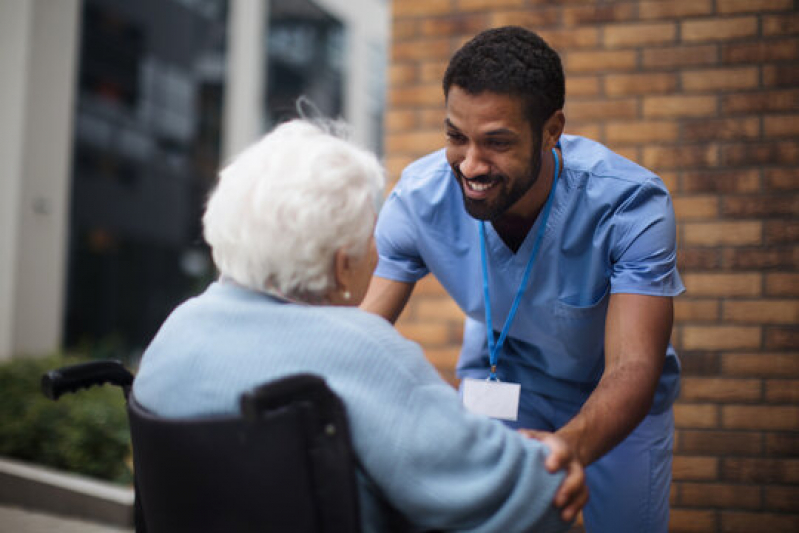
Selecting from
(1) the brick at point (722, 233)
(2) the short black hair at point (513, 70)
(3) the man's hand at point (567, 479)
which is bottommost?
(3) the man's hand at point (567, 479)

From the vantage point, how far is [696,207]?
10.0 feet

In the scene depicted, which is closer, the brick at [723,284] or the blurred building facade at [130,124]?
the brick at [723,284]

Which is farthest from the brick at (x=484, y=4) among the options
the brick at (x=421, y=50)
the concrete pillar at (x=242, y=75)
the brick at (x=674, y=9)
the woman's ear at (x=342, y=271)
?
the concrete pillar at (x=242, y=75)

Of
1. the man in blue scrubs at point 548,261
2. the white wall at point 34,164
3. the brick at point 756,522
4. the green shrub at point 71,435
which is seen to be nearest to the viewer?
the man in blue scrubs at point 548,261

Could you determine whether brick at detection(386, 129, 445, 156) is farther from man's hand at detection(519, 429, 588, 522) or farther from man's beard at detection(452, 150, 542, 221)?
man's hand at detection(519, 429, 588, 522)

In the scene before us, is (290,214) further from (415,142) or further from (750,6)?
(750,6)

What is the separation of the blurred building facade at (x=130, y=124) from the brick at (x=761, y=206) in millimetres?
4718

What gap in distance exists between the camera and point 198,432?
1255 mm

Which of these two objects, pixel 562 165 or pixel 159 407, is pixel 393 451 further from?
pixel 562 165

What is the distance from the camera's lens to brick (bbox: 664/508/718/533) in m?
2.98

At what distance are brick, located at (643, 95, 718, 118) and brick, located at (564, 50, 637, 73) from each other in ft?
0.54

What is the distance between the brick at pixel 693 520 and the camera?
9.79ft

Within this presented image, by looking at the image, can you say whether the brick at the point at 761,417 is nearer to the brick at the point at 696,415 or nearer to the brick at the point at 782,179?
the brick at the point at 696,415

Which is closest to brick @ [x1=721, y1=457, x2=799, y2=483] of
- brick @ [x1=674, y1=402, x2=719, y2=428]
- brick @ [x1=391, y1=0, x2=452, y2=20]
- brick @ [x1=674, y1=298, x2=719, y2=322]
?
brick @ [x1=674, y1=402, x2=719, y2=428]
